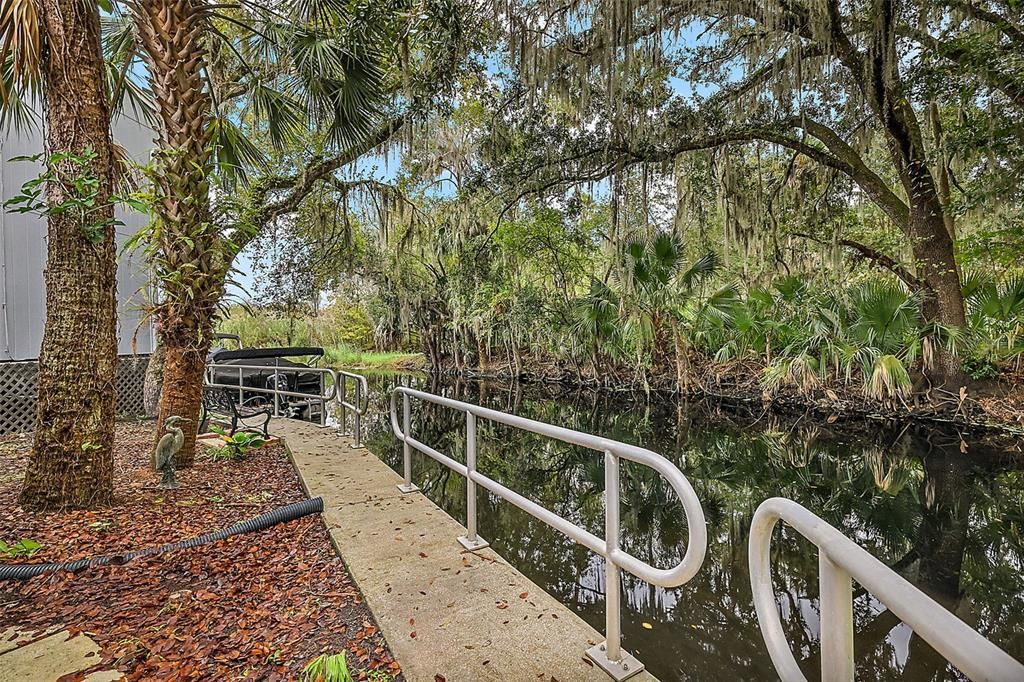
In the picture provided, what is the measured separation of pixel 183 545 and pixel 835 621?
11.4ft

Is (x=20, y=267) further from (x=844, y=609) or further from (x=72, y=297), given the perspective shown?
(x=844, y=609)

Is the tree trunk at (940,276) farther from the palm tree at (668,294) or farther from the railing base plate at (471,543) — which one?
the railing base plate at (471,543)

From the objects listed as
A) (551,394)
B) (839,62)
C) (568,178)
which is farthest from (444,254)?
(839,62)

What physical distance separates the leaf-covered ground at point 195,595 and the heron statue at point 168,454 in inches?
6.8

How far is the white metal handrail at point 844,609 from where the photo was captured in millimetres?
666

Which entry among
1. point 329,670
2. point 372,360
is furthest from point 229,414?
point 372,360

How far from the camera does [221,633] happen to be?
93.0 inches

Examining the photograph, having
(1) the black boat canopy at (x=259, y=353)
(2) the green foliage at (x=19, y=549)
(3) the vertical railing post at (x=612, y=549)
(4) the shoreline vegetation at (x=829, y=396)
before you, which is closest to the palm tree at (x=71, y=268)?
(2) the green foliage at (x=19, y=549)

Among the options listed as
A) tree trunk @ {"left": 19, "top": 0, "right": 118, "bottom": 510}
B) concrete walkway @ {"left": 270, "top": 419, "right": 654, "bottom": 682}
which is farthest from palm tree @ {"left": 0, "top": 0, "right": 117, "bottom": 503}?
concrete walkway @ {"left": 270, "top": 419, "right": 654, "bottom": 682}

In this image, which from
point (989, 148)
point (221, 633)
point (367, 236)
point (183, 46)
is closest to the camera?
point (221, 633)

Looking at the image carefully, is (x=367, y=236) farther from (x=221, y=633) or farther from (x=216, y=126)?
(x=221, y=633)

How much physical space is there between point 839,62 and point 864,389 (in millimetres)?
5254

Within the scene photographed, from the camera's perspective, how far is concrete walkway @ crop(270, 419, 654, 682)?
6.86ft

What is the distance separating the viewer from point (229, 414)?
7.31 m
